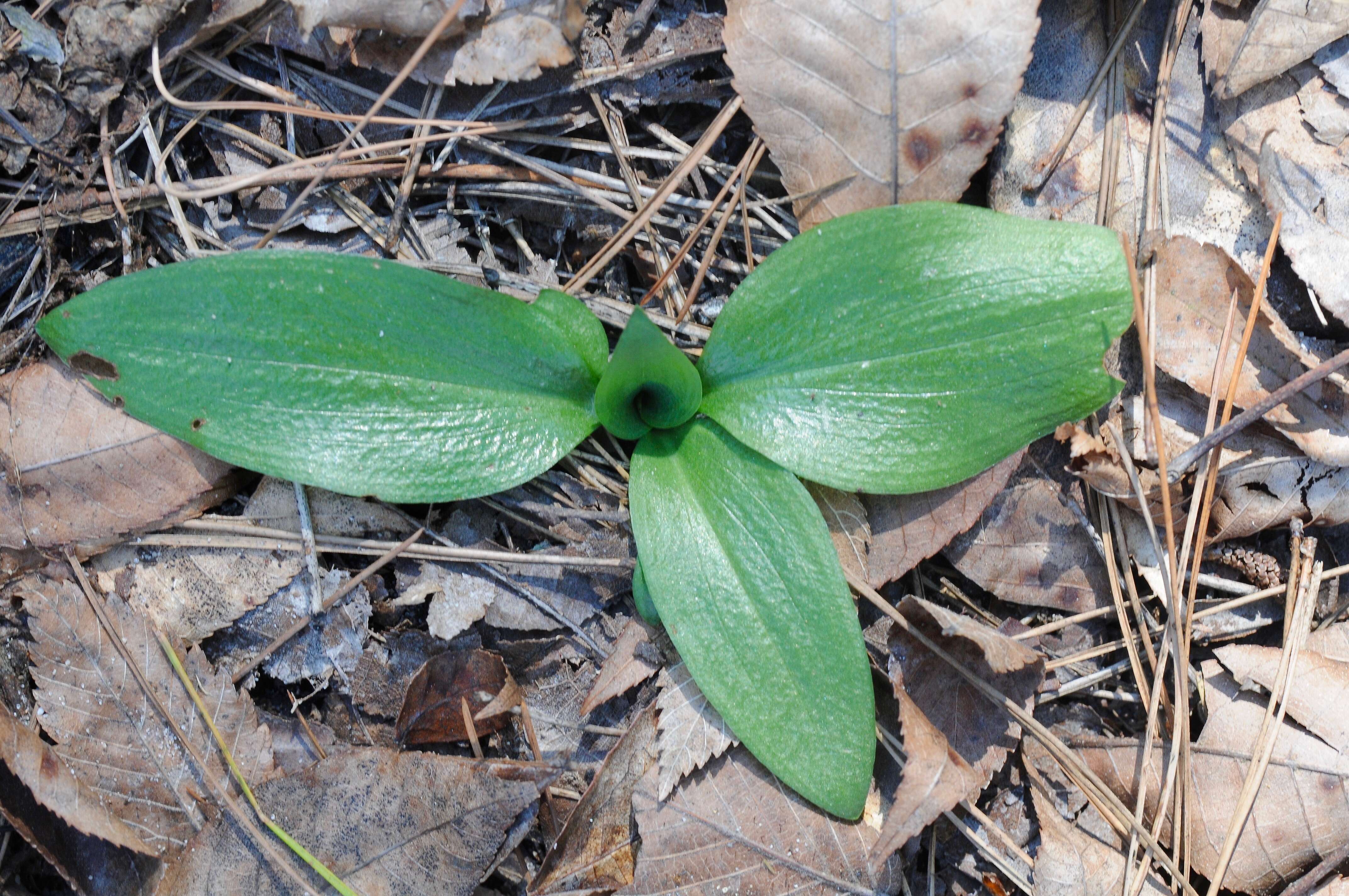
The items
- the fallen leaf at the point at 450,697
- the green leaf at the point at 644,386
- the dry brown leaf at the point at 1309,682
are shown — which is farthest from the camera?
the fallen leaf at the point at 450,697

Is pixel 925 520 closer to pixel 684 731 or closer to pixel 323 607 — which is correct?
pixel 684 731

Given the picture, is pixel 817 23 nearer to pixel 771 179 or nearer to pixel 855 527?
pixel 771 179

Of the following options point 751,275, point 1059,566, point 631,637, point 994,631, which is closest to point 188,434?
point 631,637

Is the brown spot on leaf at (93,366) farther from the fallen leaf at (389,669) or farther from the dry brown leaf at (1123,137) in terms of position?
the dry brown leaf at (1123,137)

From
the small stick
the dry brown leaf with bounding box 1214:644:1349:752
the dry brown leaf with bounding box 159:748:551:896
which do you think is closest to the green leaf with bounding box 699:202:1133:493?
the dry brown leaf with bounding box 1214:644:1349:752

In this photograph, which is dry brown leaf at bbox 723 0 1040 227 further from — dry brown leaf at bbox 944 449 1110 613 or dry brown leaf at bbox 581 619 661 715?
dry brown leaf at bbox 581 619 661 715

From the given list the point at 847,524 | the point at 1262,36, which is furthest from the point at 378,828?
the point at 1262,36

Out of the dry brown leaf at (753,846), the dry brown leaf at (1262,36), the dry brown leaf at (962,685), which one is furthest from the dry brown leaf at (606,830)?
the dry brown leaf at (1262,36)
